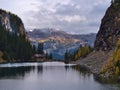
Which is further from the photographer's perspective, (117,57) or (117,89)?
(117,57)

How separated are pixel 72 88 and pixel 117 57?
1304 inches

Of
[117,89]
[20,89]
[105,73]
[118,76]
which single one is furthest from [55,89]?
[105,73]

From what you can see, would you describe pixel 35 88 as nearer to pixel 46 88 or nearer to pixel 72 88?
pixel 46 88

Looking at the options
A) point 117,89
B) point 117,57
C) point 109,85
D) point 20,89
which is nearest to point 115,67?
point 117,57

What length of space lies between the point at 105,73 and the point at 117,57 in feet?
50.9

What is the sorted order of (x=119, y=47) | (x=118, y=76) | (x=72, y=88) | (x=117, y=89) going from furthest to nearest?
(x=119, y=47) → (x=118, y=76) → (x=72, y=88) → (x=117, y=89)

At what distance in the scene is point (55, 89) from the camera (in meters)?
110

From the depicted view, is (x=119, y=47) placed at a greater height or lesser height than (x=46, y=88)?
greater

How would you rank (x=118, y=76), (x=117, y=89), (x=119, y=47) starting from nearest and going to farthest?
(x=117, y=89)
(x=118, y=76)
(x=119, y=47)

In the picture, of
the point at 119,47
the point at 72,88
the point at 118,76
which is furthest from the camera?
the point at 119,47

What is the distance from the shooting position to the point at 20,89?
109125 millimetres

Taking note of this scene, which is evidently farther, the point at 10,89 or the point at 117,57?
the point at 117,57

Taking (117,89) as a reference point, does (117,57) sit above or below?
above

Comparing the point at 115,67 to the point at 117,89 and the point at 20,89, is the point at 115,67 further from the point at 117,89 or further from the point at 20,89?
the point at 20,89
